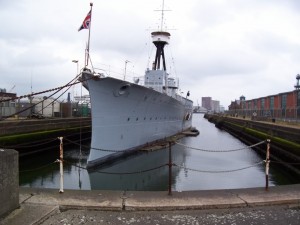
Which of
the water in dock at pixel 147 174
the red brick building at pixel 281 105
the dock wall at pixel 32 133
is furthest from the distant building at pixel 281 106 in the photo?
the dock wall at pixel 32 133

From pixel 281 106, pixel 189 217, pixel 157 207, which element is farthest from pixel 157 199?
pixel 281 106

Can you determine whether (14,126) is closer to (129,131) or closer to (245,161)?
(129,131)

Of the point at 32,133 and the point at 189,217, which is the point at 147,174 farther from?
the point at 189,217

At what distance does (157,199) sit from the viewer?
504 centimetres

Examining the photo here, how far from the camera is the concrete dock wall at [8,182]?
155 inches

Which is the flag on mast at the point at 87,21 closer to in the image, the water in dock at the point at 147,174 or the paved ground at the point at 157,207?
the water in dock at the point at 147,174

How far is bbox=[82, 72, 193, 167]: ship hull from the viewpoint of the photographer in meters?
12.0

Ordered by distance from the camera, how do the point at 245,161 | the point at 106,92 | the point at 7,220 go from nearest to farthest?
the point at 7,220, the point at 106,92, the point at 245,161

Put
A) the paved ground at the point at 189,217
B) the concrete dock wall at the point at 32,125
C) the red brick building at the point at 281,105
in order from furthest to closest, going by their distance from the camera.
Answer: the red brick building at the point at 281,105
the concrete dock wall at the point at 32,125
the paved ground at the point at 189,217

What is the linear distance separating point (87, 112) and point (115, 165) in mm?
21883

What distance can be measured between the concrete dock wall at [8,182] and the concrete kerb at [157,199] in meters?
0.57

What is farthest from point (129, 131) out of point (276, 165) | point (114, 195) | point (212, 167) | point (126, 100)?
point (114, 195)

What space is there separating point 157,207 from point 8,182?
2.14m

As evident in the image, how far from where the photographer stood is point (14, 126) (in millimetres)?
15078
